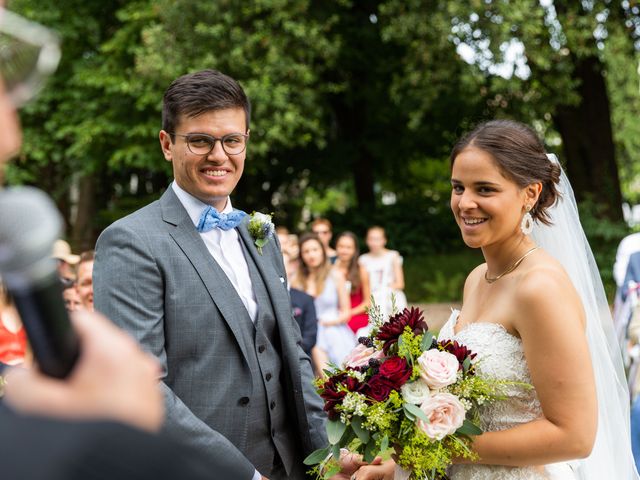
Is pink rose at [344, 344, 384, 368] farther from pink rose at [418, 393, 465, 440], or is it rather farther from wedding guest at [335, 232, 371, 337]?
wedding guest at [335, 232, 371, 337]

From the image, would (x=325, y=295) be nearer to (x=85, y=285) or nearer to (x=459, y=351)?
(x=85, y=285)

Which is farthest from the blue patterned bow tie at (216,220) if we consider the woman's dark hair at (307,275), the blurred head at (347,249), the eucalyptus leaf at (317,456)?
the blurred head at (347,249)

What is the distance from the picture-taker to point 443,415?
2.80 metres

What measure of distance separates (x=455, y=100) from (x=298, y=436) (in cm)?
1525

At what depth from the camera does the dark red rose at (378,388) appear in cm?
287

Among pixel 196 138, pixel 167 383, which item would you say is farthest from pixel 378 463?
pixel 196 138

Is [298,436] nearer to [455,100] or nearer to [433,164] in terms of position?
[455,100]

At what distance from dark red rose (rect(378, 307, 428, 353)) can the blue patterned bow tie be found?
2.58ft

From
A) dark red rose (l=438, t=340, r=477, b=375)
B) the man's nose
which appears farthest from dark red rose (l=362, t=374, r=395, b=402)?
the man's nose

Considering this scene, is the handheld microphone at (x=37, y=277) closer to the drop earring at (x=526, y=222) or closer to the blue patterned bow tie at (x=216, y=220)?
the blue patterned bow tie at (x=216, y=220)

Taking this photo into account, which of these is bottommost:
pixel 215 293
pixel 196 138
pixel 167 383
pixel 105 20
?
pixel 167 383

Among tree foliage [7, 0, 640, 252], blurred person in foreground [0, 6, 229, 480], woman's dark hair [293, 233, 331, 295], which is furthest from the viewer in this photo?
tree foliage [7, 0, 640, 252]

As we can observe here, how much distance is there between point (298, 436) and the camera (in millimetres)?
3275

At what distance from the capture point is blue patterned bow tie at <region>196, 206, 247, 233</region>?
3.18 m
